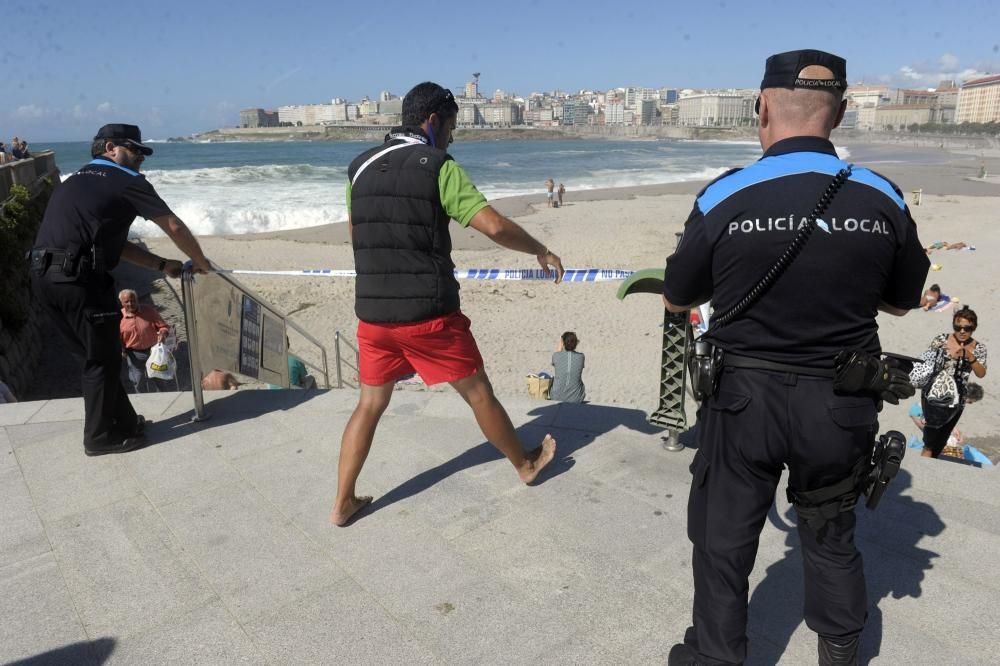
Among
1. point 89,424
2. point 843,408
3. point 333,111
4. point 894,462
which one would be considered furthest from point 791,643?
point 333,111

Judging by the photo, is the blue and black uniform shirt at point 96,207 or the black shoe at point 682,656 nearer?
the black shoe at point 682,656

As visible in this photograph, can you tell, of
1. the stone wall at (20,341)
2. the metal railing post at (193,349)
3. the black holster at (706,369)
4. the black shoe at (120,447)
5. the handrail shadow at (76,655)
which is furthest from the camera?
the stone wall at (20,341)

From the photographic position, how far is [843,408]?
1.84 m

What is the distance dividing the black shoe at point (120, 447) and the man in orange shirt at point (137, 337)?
156 inches

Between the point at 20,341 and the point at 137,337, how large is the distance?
3.71 metres

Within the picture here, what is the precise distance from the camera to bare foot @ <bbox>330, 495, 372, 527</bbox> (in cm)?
316

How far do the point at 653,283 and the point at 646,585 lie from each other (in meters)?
Answer: 1.47

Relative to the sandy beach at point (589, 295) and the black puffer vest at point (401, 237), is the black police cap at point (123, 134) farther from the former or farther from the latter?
the sandy beach at point (589, 295)

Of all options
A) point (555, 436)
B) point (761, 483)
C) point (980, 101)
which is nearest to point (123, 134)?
point (555, 436)

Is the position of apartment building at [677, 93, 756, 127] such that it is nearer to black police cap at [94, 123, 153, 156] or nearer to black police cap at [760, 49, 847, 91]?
black police cap at [94, 123, 153, 156]

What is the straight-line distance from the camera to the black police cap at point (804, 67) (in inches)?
71.2

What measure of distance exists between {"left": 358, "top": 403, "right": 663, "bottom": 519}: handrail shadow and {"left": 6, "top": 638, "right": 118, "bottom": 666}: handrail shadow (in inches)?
45.5

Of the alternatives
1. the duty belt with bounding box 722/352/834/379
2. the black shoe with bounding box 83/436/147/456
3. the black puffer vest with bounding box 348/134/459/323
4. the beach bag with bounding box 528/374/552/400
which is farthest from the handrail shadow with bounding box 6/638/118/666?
the beach bag with bounding box 528/374/552/400

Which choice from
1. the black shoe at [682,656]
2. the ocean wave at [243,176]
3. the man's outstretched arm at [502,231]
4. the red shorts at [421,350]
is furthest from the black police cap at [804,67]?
the ocean wave at [243,176]
